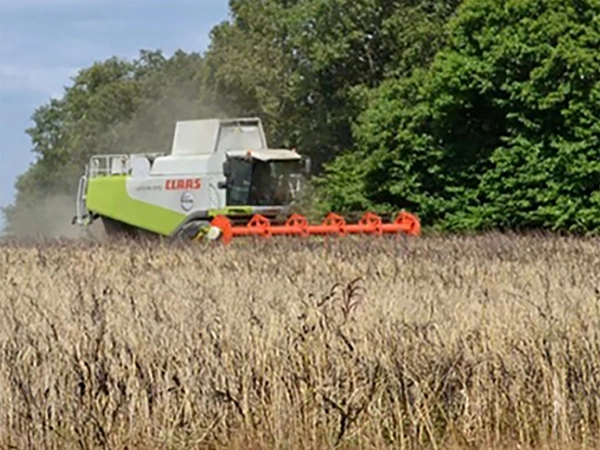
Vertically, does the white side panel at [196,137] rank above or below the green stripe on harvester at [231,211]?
above

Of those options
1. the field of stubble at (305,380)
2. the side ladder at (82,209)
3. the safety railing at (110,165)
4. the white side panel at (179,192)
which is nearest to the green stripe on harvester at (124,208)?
the white side panel at (179,192)

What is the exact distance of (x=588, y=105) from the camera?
92.0 ft

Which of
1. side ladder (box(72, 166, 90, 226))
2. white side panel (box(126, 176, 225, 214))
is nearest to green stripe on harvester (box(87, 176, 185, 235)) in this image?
white side panel (box(126, 176, 225, 214))

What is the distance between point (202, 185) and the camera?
2327cm

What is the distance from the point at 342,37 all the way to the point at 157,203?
1562cm

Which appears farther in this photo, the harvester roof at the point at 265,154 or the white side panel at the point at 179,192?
the white side panel at the point at 179,192

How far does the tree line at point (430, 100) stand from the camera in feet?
93.7

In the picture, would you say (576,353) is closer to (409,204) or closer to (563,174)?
(563,174)

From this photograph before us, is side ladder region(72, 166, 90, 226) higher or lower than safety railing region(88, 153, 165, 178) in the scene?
lower

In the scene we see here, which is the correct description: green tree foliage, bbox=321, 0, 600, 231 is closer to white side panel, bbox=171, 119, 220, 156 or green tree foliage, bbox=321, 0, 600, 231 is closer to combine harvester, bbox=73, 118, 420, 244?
combine harvester, bbox=73, 118, 420, 244

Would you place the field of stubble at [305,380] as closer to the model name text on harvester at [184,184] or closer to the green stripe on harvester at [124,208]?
the model name text on harvester at [184,184]

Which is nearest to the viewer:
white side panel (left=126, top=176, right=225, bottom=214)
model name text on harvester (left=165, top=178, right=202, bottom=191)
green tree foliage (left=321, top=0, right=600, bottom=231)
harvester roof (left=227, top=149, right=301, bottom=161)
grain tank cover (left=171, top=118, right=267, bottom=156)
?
harvester roof (left=227, top=149, right=301, bottom=161)

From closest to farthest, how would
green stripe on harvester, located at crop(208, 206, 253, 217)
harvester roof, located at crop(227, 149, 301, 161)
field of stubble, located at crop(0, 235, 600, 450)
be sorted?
field of stubble, located at crop(0, 235, 600, 450) → green stripe on harvester, located at crop(208, 206, 253, 217) → harvester roof, located at crop(227, 149, 301, 161)

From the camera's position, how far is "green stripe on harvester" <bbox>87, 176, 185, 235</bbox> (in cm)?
2380
